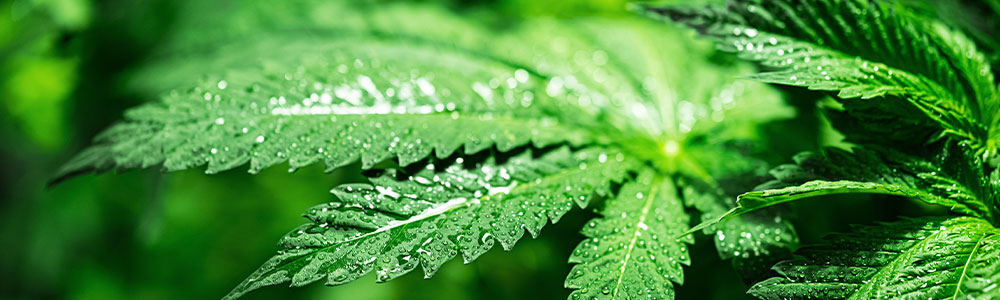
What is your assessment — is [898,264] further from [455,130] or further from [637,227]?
[455,130]

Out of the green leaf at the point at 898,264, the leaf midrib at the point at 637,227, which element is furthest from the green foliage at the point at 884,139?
the leaf midrib at the point at 637,227

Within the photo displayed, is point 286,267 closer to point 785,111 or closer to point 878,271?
point 878,271

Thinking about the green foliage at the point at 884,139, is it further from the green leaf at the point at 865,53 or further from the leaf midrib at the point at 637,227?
the leaf midrib at the point at 637,227

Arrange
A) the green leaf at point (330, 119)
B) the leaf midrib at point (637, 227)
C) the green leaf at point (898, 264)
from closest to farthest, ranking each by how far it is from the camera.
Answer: the green leaf at point (898, 264) < the leaf midrib at point (637, 227) < the green leaf at point (330, 119)

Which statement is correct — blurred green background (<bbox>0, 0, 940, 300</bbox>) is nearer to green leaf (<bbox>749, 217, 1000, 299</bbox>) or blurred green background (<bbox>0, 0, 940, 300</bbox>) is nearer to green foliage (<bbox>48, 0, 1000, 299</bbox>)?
green foliage (<bbox>48, 0, 1000, 299</bbox>)

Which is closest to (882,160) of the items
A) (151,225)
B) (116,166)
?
(116,166)

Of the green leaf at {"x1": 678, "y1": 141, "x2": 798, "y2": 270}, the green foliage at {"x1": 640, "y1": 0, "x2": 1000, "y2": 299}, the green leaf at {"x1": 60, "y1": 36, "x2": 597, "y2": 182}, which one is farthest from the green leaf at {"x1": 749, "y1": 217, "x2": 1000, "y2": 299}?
the green leaf at {"x1": 60, "y1": 36, "x2": 597, "y2": 182}

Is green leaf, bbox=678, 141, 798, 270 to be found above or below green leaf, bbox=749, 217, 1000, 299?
below
